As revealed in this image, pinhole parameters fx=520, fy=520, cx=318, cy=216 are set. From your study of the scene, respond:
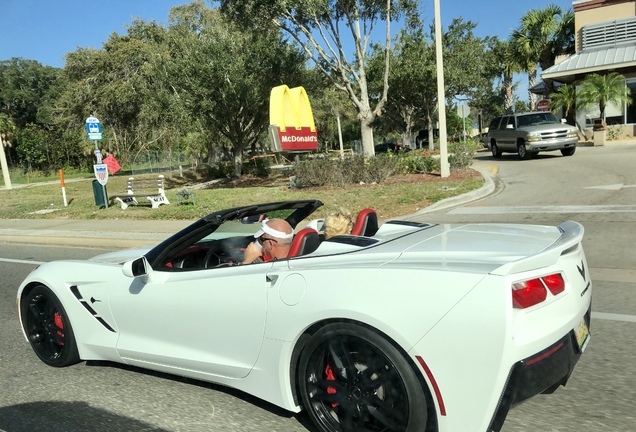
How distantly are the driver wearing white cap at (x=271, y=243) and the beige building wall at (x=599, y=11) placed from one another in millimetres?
31902

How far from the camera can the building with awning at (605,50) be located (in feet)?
90.0

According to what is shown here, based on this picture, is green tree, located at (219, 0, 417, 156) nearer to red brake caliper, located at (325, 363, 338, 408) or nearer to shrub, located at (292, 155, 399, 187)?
→ shrub, located at (292, 155, 399, 187)

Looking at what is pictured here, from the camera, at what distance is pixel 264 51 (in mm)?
24688

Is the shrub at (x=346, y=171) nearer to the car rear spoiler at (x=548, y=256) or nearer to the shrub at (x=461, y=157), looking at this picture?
the shrub at (x=461, y=157)

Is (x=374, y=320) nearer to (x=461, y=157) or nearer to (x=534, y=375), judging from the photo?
(x=534, y=375)

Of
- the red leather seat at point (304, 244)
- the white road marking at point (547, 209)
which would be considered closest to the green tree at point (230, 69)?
the white road marking at point (547, 209)

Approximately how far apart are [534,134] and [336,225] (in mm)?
18948

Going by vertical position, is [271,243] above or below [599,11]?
below

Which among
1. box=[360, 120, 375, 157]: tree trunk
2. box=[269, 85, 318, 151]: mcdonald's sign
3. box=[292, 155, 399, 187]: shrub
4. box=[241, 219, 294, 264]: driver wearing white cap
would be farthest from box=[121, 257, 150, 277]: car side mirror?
box=[360, 120, 375, 157]: tree trunk

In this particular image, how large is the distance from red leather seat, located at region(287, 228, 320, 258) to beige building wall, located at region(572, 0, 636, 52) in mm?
32113

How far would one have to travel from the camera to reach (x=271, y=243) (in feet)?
12.3

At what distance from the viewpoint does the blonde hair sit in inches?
167

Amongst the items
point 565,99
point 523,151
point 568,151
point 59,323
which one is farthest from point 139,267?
point 565,99

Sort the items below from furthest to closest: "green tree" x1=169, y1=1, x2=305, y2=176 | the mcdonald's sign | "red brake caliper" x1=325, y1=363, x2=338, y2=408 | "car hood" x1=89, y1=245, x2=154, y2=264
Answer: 1. "green tree" x1=169, y1=1, x2=305, y2=176
2. the mcdonald's sign
3. "car hood" x1=89, y1=245, x2=154, y2=264
4. "red brake caliper" x1=325, y1=363, x2=338, y2=408
